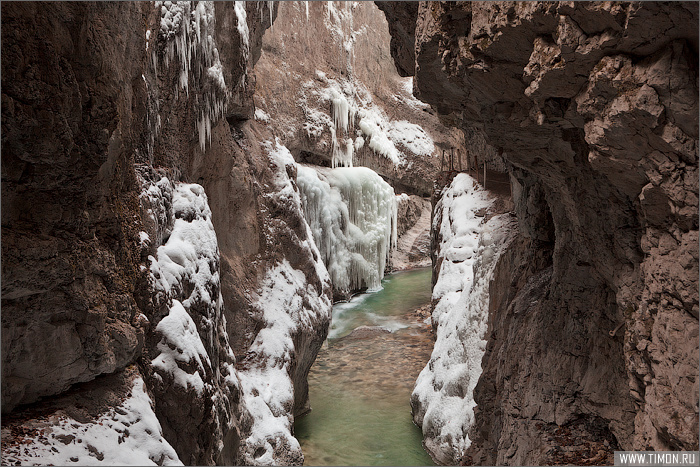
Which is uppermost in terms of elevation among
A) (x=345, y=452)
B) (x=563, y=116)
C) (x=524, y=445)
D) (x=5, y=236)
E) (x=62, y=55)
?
(x=62, y=55)

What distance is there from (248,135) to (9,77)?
7.01 meters

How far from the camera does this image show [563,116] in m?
3.75

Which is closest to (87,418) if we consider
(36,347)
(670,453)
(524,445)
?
(36,347)

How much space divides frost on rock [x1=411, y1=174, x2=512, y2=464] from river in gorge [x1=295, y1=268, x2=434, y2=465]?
644 millimetres

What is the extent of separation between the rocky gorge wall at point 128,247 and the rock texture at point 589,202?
8.37ft

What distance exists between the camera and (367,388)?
446 inches

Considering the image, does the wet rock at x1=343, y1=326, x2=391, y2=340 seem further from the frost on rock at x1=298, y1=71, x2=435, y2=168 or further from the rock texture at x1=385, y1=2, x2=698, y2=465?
the frost on rock at x1=298, y1=71, x2=435, y2=168

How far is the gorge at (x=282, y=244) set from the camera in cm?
303

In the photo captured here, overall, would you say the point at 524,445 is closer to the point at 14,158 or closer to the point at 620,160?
the point at 620,160

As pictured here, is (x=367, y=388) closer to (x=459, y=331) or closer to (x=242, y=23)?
(x=459, y=331)
